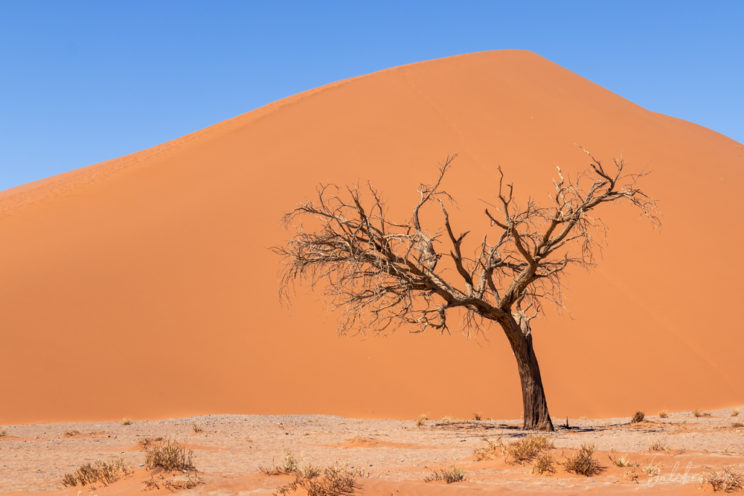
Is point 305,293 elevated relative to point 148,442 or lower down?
elevated

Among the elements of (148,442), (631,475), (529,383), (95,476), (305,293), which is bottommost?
(631,475)

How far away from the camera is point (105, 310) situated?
1766 cm

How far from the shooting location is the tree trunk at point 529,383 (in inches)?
471

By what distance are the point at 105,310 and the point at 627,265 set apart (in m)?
15.6

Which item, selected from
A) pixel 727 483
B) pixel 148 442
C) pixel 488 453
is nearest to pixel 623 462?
pixel 727 483

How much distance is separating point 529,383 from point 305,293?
9165mm

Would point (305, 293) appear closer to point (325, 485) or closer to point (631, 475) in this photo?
point (325, 485)

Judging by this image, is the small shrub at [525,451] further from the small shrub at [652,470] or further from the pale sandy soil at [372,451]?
the small shrub at [652,470]

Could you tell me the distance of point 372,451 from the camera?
9305 millimetres

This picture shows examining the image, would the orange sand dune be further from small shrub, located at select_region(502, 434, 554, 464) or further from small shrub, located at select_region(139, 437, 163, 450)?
small shrub, located at select_region(502, 434, 554, 464)

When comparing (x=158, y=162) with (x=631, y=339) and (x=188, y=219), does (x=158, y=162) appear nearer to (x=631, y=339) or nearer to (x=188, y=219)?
(x=188, y=219)

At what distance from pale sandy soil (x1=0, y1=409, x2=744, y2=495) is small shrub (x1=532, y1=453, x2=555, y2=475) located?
100mm

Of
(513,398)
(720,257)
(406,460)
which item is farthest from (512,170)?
(406,460)

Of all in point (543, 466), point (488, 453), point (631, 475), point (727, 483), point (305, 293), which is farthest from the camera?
point (305, 293)
